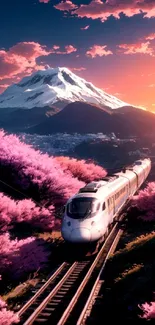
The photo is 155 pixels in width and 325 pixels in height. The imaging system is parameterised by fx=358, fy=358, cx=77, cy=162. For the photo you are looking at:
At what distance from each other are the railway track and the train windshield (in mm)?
2087

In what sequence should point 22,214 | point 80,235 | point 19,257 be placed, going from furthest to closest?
point 22,214
point 80,235
point 19,257

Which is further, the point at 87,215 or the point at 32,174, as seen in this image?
the point at 32,174

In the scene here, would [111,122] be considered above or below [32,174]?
above

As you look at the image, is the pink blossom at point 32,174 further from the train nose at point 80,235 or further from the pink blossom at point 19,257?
the pink blossom at point 19,257

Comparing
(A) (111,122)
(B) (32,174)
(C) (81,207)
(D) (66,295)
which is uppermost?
(A) (111,122)

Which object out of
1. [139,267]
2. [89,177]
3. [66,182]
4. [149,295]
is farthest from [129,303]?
[89,177]

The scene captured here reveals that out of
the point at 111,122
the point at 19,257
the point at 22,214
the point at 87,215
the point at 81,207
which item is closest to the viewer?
the point at 19,257

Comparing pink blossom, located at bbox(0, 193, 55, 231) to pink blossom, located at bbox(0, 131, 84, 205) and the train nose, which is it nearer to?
the train nose

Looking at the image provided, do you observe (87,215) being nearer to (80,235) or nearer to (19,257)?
(80,235)

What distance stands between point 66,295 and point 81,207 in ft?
18.5

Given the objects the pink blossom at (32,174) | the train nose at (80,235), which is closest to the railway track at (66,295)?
the train nose at (80,235)

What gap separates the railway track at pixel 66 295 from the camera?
10.6 m

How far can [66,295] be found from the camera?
1256 cm

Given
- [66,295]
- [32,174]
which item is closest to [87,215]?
[66,295]
